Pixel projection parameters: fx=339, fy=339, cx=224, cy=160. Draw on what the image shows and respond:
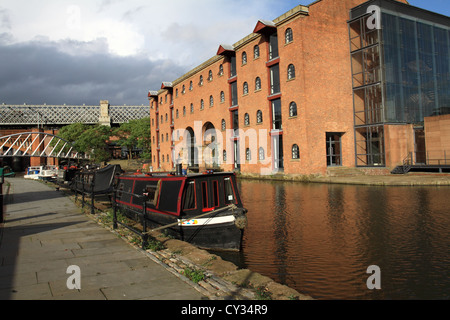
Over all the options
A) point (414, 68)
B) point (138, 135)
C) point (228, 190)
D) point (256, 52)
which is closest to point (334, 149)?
point (414, 68)

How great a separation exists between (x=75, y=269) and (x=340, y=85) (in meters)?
29.4

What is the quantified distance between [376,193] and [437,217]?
6985 mm

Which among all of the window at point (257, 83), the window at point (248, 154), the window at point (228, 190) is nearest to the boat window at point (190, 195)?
the window at point (228, 190)

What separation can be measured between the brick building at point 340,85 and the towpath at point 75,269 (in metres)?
22.5

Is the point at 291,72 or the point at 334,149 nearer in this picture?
the point at 291,72

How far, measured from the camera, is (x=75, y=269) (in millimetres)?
5863

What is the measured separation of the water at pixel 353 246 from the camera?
6.59 metres

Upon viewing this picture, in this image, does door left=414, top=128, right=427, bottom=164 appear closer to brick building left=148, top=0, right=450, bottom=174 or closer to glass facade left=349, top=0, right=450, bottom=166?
brick building left=148, top=0, right=450, bottom=174

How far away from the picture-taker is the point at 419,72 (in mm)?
31672

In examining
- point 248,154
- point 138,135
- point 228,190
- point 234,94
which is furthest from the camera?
point 138,135

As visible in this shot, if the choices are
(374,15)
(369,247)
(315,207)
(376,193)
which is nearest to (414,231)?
(369,247)

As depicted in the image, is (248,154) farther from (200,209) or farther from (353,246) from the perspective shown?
(353,246)

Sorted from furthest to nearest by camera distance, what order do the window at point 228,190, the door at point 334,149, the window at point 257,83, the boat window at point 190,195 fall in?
the window at point 257,83
the door at point 334,149
the window at point 228,190
the boat window at point 190,195

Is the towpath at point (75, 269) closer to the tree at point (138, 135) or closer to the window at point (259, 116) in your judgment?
the window at point (259, 116)
